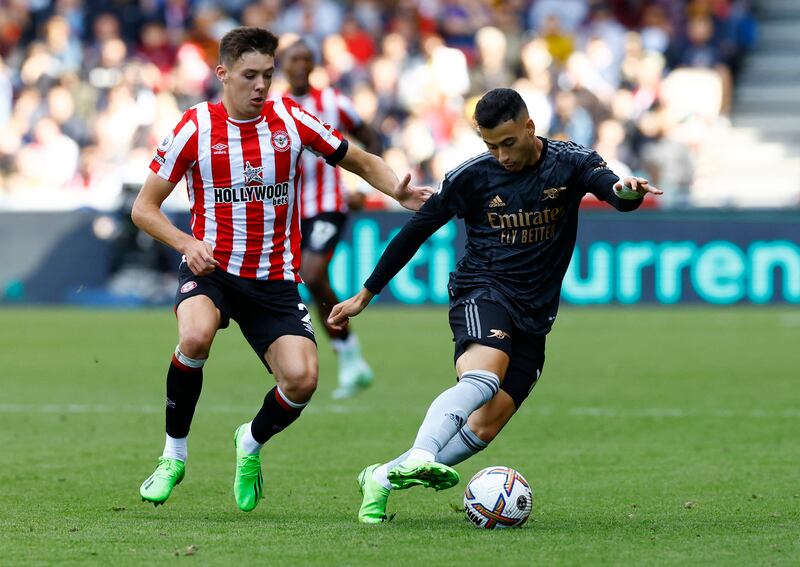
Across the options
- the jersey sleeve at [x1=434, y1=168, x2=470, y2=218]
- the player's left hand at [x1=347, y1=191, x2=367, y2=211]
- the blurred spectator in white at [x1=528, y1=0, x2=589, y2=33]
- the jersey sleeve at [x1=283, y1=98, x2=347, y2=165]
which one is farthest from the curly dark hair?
the blurred spectator in white at [x1=528, y1=0, x2=589, y2=33]

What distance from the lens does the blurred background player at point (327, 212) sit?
11.1 meters

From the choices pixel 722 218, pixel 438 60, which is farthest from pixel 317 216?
pixel 438 60

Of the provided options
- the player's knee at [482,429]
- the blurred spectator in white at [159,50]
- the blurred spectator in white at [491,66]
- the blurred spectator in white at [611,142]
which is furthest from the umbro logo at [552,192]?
the blurred spectator in white at [159,50]

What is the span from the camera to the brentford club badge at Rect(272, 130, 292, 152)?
6.79m

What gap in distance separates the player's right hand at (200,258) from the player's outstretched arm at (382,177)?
902 millimetres

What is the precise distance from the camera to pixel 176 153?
6.65 m

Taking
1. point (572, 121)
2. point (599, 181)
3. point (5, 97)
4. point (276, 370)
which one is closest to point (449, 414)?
point (276, 370)

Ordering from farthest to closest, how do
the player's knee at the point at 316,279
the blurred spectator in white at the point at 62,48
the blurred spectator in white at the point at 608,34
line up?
the blurred spectator in white at the point at 62,48, the blurred spectator in white at the point at 608,34, the player's knee at the point at 316,279

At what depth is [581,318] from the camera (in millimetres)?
17516

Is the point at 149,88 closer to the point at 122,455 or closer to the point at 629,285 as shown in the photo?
the point at 629,285

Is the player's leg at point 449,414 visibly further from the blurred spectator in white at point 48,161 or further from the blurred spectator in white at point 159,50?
the blurred spectator in white at point 159,50

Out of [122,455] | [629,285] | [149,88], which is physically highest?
[149,88]

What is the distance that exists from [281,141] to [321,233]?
4.47 metres

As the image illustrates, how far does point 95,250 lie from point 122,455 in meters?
10.7
